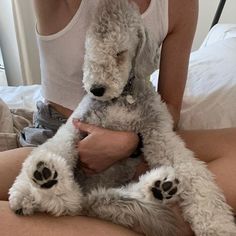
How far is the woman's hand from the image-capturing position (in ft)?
3.00

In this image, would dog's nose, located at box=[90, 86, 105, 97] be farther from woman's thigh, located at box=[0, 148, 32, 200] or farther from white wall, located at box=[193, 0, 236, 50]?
white wall, located at box=[193, 0, 236, 50]

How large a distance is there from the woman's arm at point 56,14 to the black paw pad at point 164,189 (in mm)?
455

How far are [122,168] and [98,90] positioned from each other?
21 centimetres

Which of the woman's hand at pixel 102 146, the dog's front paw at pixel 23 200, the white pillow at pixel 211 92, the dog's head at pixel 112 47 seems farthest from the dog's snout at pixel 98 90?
the white pillow at pixel 211 92

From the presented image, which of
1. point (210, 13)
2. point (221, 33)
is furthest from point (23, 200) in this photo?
point (210, 13)

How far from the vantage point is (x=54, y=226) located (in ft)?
2.50

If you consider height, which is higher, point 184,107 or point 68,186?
point 68,186

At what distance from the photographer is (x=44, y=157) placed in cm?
77

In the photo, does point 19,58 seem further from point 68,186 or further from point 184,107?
point 68,186

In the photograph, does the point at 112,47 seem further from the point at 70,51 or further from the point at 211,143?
the point at 211,143

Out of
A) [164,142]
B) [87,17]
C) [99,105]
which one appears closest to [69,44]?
[87,17]

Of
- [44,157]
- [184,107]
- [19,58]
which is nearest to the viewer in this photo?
[44,157]

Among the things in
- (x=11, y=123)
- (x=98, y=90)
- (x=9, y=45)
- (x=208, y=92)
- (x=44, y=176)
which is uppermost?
(x=98, y=90)

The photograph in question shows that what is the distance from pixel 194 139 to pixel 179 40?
0.25 meters
